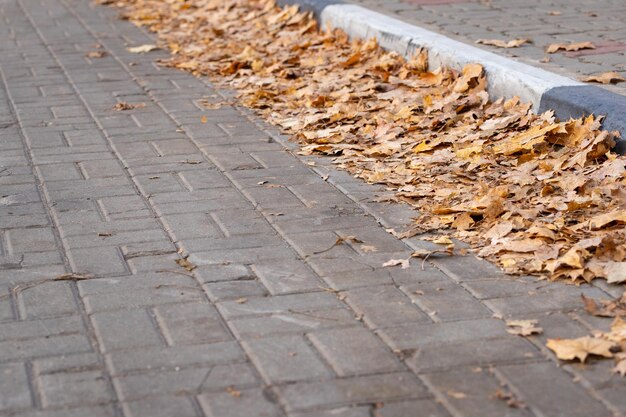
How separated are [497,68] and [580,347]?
2923 millimetres

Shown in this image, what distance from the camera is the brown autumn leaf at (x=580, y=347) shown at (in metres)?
2.94

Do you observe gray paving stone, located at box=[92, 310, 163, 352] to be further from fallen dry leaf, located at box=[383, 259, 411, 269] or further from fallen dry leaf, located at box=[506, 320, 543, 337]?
fallen dry leaf, located at box=[506, 320, 543, 337]

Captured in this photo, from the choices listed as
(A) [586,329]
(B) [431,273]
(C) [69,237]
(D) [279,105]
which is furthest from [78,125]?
(A) [586,329]

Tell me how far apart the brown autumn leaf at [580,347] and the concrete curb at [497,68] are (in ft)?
5.84

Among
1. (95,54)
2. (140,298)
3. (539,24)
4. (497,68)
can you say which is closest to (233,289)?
(140,298)

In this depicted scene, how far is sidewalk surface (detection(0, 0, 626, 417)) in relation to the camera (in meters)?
2.76

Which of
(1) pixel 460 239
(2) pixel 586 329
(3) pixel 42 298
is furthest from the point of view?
(1) pixel 460 239

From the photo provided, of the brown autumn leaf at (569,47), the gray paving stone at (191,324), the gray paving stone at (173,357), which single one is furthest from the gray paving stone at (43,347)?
the brown autumn leaf at (569,47)

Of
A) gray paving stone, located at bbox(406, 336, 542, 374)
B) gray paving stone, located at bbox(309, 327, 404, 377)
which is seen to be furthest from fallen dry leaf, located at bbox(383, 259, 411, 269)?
gray paving stone, located at bbox(406, 336, 542, 374)

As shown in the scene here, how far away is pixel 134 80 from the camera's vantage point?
6.91 m

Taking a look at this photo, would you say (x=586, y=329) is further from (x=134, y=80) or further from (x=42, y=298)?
(x=134, y=80)

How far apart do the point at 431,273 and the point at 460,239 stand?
365 millimetres

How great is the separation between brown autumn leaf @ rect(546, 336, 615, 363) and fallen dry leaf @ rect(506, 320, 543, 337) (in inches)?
3.2

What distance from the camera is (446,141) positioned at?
200 inches
